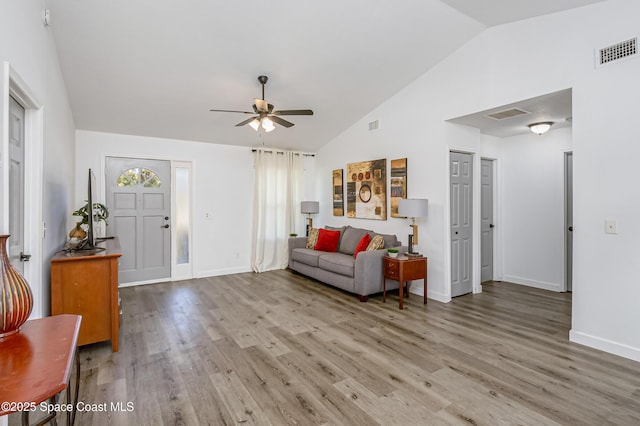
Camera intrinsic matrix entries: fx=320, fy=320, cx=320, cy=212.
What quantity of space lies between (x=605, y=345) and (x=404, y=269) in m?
2.00

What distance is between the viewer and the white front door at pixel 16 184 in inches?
82.7

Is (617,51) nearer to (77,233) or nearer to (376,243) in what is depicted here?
(376,243)

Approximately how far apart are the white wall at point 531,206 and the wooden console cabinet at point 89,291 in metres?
5.43

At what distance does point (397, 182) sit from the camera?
498 centimetres

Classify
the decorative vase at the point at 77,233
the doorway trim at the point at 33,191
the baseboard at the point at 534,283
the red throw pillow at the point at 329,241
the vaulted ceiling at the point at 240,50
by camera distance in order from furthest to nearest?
the red throw pillow at the point at 329,241, the baseboard at the point at 534,283, the decorative vase at the point at 77,233, the vaulted ceiling at the point at 240,50, the doorway trim at the point at 33,191

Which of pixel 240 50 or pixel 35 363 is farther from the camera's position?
pixel 240 50

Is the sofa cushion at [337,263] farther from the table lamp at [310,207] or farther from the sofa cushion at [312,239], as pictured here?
the table lamp at [310,207]

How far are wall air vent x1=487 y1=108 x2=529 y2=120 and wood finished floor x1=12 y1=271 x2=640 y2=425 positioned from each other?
8.03ft

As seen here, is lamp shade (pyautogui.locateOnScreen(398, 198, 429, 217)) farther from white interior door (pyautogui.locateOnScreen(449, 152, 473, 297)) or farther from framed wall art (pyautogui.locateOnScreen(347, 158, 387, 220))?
framed wall art (pyautogui.locateOnScreen(347, 158, 387, 220))

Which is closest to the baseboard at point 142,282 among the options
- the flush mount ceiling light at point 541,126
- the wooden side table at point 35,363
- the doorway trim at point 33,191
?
the doorway trim at point 33,191

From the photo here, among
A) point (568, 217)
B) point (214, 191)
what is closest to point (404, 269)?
Result: point (568, 217)

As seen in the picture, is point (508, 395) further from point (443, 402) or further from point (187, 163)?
point (187, 163)

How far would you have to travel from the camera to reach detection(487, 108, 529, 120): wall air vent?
386 centimetres

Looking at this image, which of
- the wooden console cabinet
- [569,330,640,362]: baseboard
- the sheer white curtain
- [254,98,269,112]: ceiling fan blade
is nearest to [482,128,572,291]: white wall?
[569,330,640,362]: baseboard
